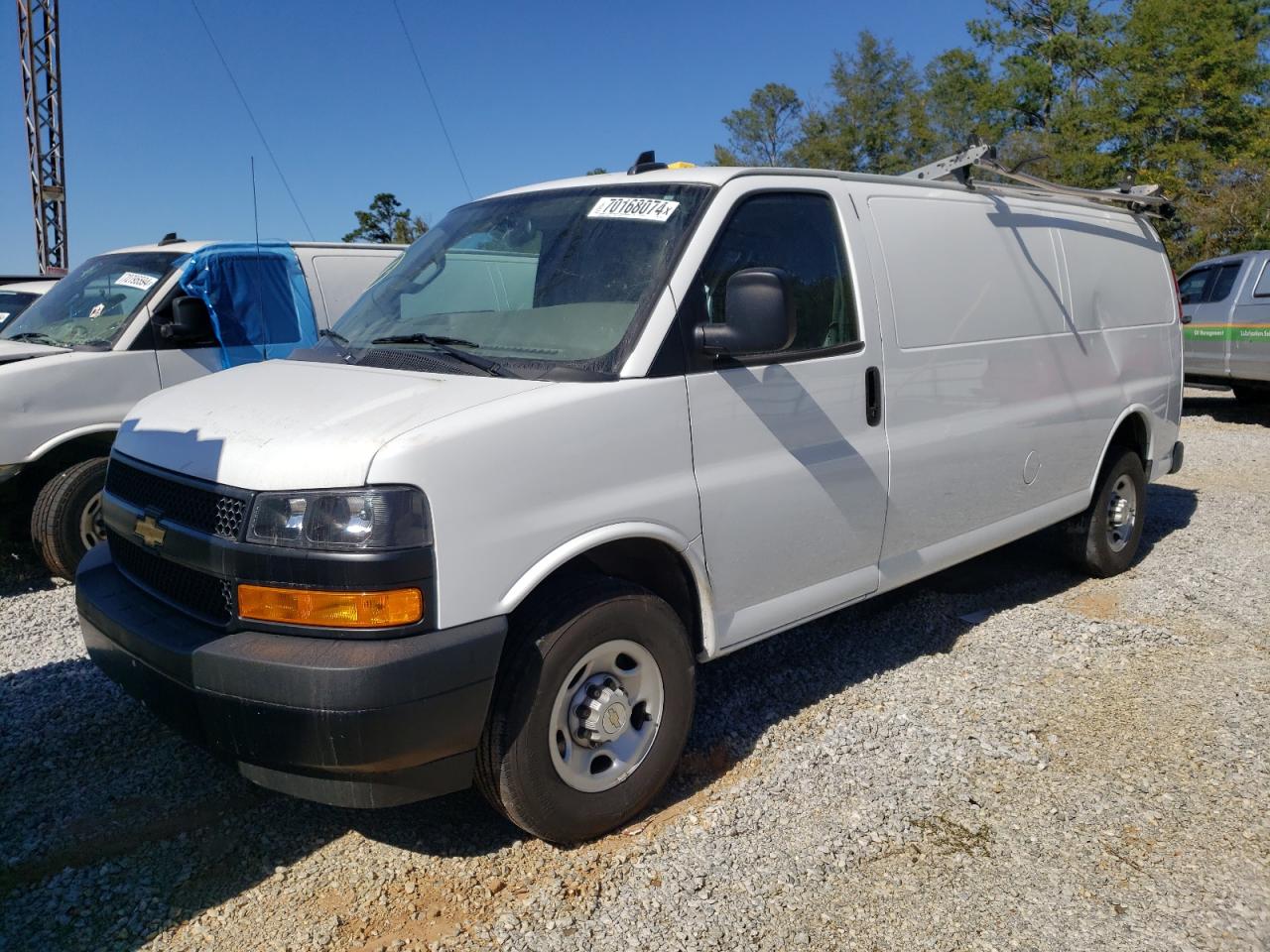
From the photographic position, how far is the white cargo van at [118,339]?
5.61 metres

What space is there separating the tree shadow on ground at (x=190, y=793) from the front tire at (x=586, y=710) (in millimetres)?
281

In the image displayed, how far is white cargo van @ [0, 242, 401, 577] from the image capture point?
18.4ft

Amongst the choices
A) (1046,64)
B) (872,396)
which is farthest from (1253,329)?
(1046,64)

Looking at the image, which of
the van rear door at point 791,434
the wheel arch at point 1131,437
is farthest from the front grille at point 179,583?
the wheel arch at point 1131,437

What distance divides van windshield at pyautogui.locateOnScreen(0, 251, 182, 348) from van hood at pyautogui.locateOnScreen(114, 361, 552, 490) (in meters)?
2.95

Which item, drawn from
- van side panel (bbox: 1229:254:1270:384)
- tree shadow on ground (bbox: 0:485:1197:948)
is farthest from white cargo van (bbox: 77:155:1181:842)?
van side panel (bbox: 1229:254:1270:384)

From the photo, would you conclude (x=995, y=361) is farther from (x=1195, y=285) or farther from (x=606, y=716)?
(x=1195, y=285)

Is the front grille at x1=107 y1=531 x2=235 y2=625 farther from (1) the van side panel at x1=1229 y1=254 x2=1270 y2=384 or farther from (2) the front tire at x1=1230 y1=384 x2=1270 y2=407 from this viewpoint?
(2) the front tire at x1=1230 y1=384 x2=1270 y2=407

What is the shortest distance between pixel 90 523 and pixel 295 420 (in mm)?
3534

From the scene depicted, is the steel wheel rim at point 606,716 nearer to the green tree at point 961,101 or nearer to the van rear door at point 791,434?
the van rear door at point 791,434

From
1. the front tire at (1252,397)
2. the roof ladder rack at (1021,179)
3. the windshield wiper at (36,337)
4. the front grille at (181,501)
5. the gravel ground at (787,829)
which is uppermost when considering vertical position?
the roof ladder rack at (1021,179)

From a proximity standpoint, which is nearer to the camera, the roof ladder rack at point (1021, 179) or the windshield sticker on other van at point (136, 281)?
the roof ladder rack at point (1021, 179)

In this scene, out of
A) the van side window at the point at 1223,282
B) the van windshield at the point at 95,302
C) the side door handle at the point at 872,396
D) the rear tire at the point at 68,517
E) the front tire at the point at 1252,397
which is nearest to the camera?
the side door handle at the point at 872,396

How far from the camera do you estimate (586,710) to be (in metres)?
3.09
